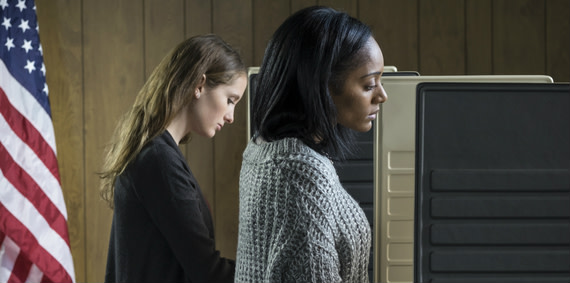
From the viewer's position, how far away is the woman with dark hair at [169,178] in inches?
50.4

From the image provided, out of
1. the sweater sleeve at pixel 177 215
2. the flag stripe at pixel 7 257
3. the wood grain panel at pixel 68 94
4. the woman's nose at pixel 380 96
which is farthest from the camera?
the wood grain panel at pixel 68 94

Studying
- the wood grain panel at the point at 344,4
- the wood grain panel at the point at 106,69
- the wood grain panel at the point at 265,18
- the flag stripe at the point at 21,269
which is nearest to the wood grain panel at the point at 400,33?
the wood grain panel at the point at 344,4

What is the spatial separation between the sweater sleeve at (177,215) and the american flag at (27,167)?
1150mm

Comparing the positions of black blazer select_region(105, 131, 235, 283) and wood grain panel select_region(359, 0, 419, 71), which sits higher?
wood grain panel select_region(359, 0, 419, 71)

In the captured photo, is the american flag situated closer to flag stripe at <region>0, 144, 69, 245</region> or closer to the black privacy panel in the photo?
flag stripe at <region>0, 144, 69, 245</region>

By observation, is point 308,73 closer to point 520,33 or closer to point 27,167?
point 27,167

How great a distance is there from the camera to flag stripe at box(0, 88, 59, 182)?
89.7 inches

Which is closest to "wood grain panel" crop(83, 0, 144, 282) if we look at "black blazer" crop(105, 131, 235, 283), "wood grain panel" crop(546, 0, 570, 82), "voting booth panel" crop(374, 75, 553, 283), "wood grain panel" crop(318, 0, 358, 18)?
"wood grain panel" crop(318, 0, 358, 18)

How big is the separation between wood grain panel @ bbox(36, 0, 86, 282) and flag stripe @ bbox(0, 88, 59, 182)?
318 millimetres

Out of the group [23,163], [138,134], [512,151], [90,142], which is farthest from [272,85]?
[90,142]

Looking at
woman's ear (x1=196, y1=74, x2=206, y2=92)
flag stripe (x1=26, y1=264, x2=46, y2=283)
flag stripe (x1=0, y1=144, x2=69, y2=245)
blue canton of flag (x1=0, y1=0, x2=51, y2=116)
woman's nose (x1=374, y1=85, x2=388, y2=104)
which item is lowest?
flag stripe (x1=26, y1=264, x2=46, y2=283)

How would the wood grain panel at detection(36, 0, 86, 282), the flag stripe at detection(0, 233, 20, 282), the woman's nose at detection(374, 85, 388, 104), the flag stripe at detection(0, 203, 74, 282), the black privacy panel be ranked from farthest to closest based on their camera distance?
the wood grain panel at detection(36, 0, 86, 282)
the flag stripe at detection(0, 233, 20, 282)
the flag stripe at detection(0, 203, 74, 282)
the woman's nose at detection(374, 85, 388, 104)
the black privacy panel

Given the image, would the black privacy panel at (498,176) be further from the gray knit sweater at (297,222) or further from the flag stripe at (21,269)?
the flag stripe at (21,269)

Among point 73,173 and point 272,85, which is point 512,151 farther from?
point 73,173
